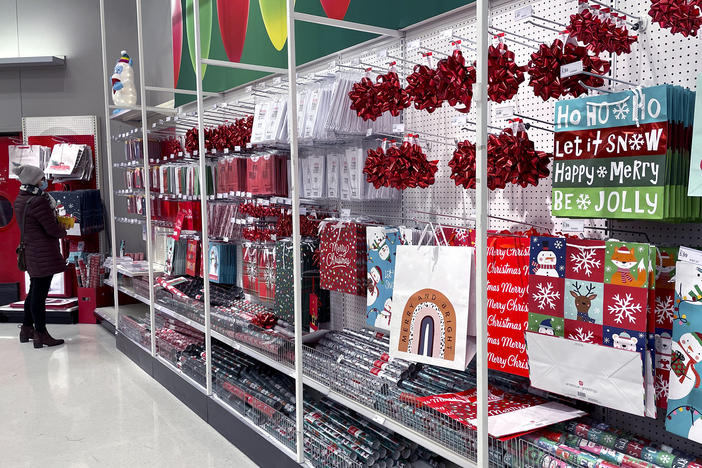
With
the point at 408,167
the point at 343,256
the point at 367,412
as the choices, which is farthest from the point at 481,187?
the point at 343,256

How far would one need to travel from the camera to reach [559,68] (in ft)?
6.07

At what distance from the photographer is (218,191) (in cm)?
469

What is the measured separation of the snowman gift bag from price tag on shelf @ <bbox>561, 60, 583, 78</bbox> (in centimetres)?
116

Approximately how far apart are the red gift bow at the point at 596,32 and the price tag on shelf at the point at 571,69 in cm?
13

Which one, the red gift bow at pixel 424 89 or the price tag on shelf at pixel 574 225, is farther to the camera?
the red gift bow at pixel 424 89

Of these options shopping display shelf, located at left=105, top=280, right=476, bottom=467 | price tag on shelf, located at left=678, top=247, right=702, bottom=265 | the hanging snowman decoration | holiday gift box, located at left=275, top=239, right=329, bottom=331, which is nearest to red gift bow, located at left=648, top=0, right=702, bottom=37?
price tag on shelf, located at left=678, top=247, right=702, bottom=265

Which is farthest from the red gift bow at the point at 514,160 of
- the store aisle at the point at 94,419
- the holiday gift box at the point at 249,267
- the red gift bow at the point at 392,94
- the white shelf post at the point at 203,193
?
the holiday gift box at the point at 249,267

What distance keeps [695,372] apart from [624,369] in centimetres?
20

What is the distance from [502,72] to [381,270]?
1.19m

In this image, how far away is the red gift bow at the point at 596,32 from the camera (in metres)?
1.81

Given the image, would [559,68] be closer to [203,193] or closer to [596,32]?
[596,32]

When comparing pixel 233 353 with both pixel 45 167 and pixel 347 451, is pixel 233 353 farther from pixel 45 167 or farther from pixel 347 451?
pixel 45 167

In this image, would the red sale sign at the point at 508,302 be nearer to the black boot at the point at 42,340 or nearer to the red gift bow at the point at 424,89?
the red gift bow at the point at 424,89

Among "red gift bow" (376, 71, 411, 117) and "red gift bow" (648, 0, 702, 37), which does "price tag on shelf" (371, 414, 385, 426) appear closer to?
"red gift bow" (376, 71, 411, 117)
